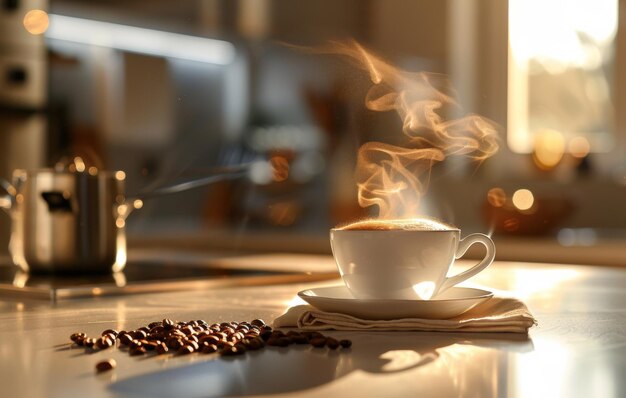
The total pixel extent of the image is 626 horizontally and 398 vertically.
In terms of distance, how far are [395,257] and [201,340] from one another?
24 centimetres

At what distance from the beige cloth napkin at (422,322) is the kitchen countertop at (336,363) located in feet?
0.04

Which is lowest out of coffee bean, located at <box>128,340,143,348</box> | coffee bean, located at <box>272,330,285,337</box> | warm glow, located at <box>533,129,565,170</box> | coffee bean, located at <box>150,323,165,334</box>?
coffee bean, located at <box>272,330,285,337</box>

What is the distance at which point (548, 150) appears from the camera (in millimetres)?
3521

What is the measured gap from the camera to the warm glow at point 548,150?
11.5 ft

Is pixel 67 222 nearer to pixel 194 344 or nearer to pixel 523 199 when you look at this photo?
pixel 194 344

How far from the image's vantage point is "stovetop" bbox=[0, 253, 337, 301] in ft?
3.89

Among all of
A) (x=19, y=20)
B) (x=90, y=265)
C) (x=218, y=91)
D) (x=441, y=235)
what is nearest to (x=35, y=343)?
(x=441, y=235)

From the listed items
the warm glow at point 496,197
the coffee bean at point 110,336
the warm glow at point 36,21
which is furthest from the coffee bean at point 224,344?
the warm glow at point 496,197

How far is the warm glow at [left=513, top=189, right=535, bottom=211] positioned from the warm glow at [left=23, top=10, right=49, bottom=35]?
5.59 ft

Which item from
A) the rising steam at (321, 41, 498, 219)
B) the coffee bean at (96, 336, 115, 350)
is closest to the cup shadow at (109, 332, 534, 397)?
the coffee bean at (96, 336, 115, 350)

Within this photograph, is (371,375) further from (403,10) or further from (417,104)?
(403,10)

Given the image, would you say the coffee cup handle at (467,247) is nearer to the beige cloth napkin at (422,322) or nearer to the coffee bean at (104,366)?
the beige cloth napkin at (422,322)

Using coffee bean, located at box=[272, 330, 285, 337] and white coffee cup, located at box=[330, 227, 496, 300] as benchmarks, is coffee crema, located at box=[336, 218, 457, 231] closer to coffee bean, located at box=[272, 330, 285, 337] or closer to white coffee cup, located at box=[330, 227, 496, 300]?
white coffee cup, located at box=[330, 227, 496, 300]

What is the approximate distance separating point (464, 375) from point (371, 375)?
0.06 m
